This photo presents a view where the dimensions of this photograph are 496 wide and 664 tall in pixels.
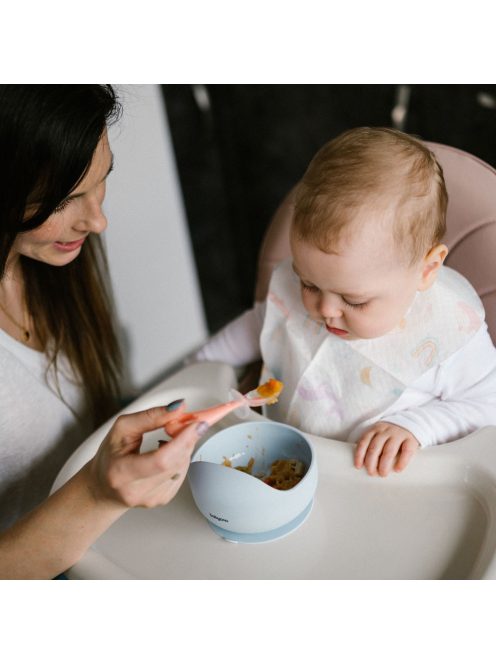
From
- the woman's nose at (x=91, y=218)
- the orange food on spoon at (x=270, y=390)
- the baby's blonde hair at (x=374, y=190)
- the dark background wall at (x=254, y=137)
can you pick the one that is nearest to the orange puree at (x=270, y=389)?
the orange food on spoon at (x=270, y=390)

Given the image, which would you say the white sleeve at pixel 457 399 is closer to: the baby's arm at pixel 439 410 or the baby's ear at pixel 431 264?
the baby's arm at pixel 439 410

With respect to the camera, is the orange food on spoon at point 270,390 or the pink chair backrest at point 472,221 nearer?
the orange food on spoon at point 270,390

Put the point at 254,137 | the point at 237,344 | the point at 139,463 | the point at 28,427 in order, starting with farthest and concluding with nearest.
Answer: the point at 254,137 → the point at 237,344 → the point at 28,427 → the point at 139,463

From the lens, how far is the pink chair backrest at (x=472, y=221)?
0.99m

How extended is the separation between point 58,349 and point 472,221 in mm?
732

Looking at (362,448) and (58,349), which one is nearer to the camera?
(362,448)

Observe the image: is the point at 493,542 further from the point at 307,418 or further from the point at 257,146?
the point at 257,146

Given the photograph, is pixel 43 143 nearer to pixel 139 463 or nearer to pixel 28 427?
pixel 139 463

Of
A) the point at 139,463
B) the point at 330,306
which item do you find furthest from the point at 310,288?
the point at 139,463

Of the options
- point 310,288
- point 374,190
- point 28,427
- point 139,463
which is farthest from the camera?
point 28,427

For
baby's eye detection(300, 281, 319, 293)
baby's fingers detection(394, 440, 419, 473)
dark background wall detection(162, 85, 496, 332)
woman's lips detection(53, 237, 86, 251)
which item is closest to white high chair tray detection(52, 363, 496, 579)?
baby's fingers detection(394, 440, 419, 473)

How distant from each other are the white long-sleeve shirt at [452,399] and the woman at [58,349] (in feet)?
1.26

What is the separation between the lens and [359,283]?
2.82ft

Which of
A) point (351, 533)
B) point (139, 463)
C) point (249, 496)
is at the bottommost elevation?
point (351, 533)
